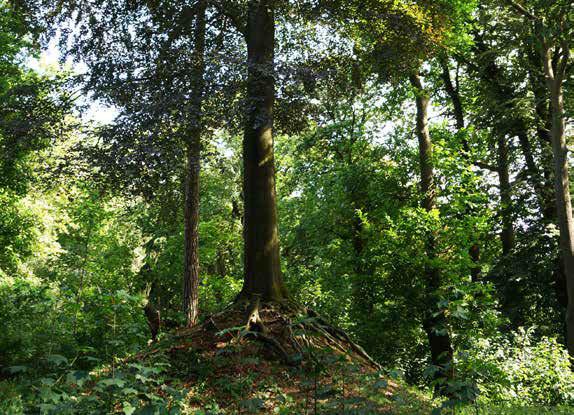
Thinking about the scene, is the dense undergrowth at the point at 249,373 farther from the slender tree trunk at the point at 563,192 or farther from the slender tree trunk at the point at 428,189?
the slender tree trunk at the point at 563,192

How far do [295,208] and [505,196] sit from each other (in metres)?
7.97

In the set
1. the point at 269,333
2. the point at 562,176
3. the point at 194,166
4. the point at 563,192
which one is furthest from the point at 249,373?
the point at 562,176

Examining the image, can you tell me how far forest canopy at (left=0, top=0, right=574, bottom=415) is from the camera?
7453mm

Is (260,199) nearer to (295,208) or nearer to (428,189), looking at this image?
(428,189)

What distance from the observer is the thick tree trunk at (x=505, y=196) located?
720 inches

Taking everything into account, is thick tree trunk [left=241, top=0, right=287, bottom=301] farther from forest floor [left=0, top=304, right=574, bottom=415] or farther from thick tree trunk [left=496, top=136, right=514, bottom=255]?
thick tree trunk [left=496, top=136, right=514, bottom=255]

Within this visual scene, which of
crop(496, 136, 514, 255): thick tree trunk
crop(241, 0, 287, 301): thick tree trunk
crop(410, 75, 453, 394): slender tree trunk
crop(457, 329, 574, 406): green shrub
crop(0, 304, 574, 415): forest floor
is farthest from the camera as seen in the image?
crop(496, 136, 514, 255): thick tree trunk

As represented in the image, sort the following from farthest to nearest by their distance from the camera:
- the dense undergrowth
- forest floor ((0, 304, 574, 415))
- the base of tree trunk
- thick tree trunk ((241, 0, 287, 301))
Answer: thick tree trunk ((241, 0, 287, 301)) < the base of tree trunk < forest floor ((0, 304, 574, 415)) < the dense undergrowth

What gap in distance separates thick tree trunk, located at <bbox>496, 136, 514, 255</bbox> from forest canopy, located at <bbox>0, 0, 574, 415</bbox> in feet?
0.33

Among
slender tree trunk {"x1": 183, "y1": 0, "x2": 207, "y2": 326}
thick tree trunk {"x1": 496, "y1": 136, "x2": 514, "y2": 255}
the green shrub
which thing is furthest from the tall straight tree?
slender tree trunk {"x1": 183, "y1": 0, "x2": 207, "y2": 326}

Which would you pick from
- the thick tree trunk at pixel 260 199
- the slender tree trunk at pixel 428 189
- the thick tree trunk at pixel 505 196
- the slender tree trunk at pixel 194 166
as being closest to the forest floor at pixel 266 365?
the thick tree trunk at pixel 260 199

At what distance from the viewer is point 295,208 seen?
21.3 metres

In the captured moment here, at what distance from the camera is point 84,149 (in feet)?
30.1

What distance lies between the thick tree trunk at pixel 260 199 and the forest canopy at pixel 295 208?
4 centimetres
